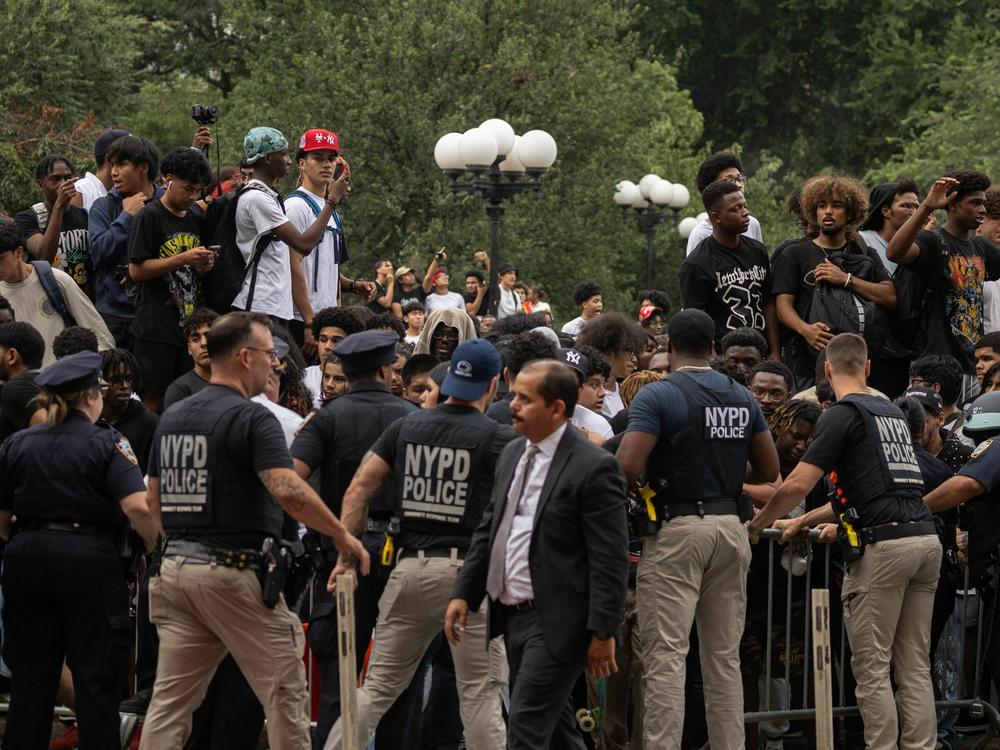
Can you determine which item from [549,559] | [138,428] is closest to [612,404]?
[138,428]

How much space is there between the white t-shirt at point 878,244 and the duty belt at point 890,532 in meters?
3.15

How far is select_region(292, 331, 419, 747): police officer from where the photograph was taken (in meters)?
8.48

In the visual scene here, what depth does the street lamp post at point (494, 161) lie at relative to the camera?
61.2 feet

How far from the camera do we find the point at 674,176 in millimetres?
34969

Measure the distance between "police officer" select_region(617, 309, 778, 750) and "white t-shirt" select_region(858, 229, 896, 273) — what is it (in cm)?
352

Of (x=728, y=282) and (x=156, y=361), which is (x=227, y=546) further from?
(x=728, y=282)

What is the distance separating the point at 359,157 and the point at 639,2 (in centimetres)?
1948

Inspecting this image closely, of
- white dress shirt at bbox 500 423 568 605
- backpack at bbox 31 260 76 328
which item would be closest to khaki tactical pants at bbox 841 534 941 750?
white dress shirt at bbox 500 423 568 605

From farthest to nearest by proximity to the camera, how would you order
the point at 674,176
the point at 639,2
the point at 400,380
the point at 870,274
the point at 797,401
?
the point at 639,2
the point at 674,176
the point at 870,274
the point at 400,380
the point at 797,401

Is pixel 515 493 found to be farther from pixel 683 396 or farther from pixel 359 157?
pixel 359 157

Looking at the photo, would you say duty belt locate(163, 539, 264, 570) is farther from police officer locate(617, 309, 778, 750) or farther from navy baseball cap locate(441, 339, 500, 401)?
police officer locate(617, 309, 778, 750)

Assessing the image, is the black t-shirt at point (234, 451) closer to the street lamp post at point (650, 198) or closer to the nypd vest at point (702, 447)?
the nypd vest at point (702, 447)

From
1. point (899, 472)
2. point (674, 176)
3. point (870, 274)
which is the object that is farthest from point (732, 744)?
point (674, 176)

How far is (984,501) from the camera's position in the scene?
1000 cm
